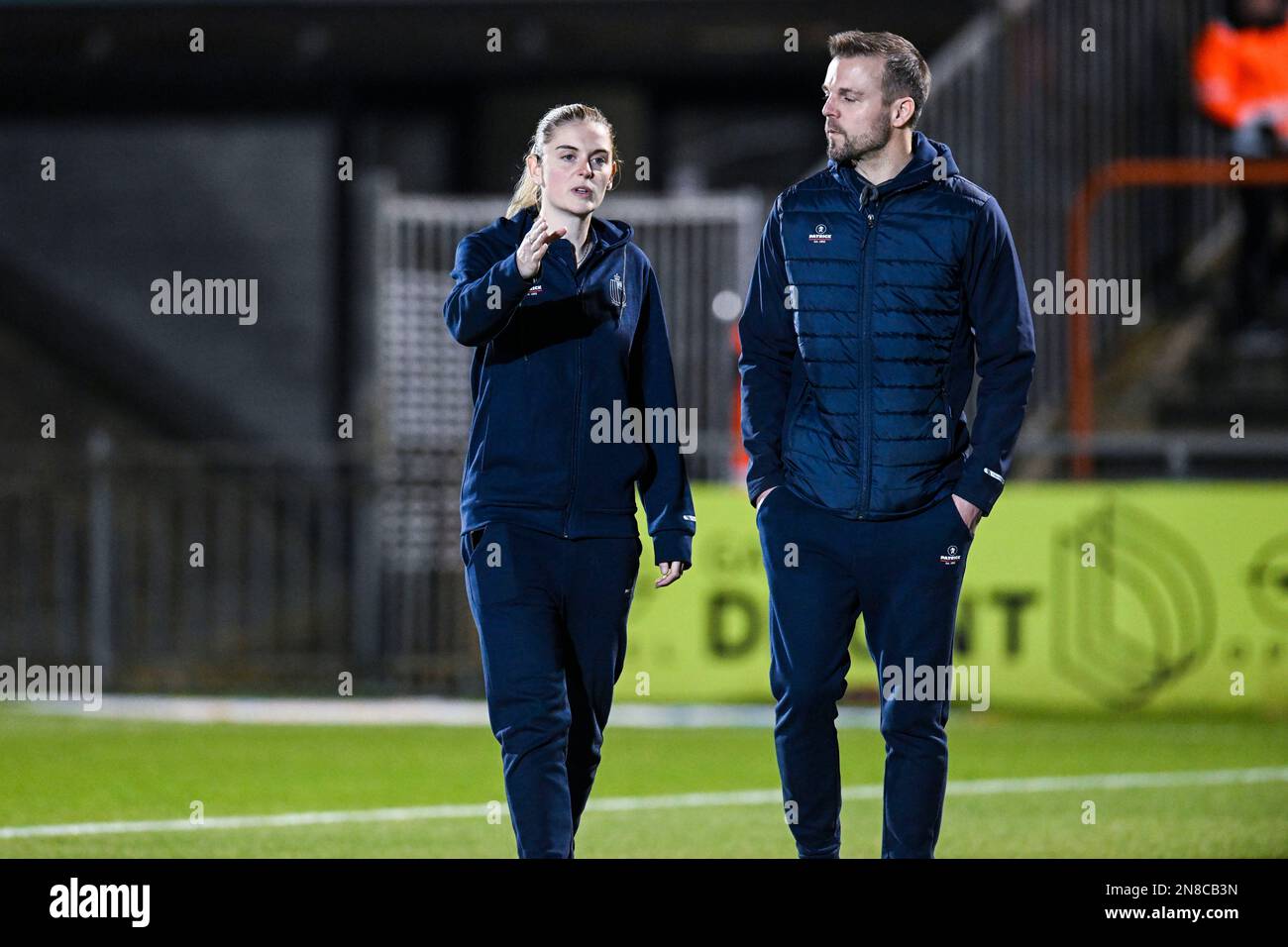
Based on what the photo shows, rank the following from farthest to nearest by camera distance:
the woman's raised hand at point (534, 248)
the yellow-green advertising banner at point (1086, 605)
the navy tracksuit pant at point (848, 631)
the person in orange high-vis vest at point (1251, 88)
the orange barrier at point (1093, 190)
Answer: the person in orange high-vis vest at point (1251, 88) < the orange barrier at point (1093, 190) < the yellow-green advertising banner at point (1086, 605) < the navy tracksuit pant at point (848, 631) < the woman's raised hand at point (534, 248)

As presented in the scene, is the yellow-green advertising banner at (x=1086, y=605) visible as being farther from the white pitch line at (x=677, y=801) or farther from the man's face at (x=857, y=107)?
the man's face at (x=857, y=107)

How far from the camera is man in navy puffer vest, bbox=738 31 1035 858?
5.80 meters

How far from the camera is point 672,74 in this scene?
1962 centimetres

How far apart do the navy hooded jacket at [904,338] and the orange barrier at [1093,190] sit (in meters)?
7.93

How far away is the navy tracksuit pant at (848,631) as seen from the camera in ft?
19.0

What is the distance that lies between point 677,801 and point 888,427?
135 inches

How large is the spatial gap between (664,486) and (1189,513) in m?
7.00

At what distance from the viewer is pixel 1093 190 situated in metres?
14.7

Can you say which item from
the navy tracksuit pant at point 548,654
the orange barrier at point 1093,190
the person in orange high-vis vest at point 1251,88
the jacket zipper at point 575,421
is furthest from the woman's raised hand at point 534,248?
the person in orange high-vis vest at point 1251,88

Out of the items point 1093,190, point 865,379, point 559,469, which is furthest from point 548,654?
point 1093,190

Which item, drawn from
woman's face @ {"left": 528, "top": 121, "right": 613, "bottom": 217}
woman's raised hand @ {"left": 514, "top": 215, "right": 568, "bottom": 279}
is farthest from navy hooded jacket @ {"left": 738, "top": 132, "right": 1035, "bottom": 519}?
woman's raised hand @ {"left": 514, "top": 215, "right": 568, "bottom": 279}
